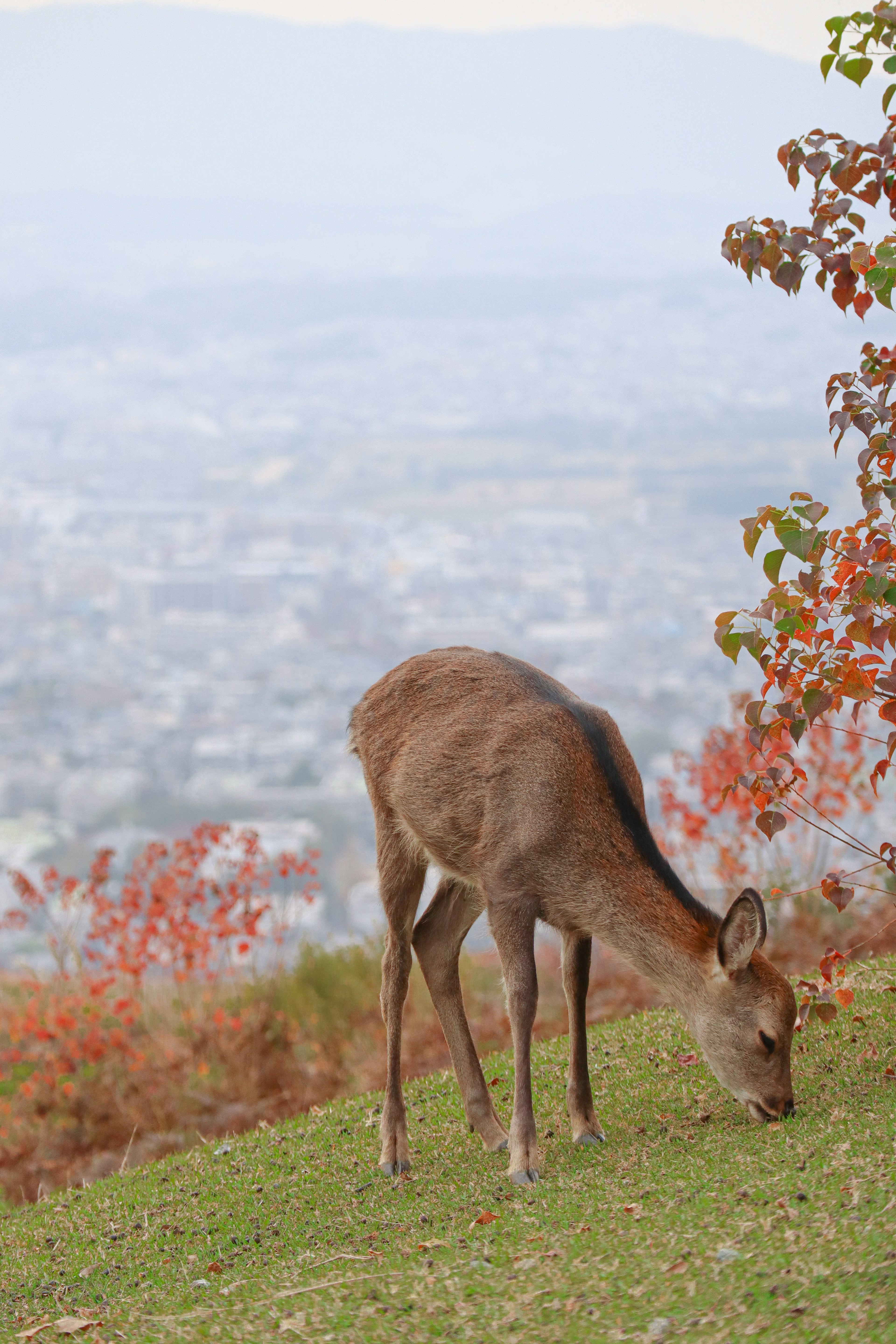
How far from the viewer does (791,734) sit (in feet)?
17.7

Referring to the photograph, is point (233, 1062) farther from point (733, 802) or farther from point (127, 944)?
point (733, 802)

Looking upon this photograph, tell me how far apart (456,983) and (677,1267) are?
119 inches

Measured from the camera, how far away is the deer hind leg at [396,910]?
6.98m

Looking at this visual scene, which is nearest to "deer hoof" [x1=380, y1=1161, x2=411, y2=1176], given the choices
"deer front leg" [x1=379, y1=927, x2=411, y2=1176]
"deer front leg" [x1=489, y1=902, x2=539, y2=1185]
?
"deer front leg" [x1=379, y1=927, x2=411, y2=1176]

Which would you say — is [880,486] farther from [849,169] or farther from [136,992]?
[136,992]

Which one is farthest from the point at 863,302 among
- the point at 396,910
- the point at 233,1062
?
the point at 233,1062

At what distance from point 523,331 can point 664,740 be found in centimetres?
4129

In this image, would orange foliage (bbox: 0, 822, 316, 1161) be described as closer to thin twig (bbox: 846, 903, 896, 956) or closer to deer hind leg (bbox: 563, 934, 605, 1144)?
deer hind leg (bbox: 563, 934, 605, 1144)

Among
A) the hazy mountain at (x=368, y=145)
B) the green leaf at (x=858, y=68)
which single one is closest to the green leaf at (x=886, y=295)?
the green leaf at (x=858, y=68)

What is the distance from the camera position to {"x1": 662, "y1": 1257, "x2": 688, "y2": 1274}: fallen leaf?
4207mm

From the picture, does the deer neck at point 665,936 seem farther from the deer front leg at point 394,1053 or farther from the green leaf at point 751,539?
the green leaf at point 751,539

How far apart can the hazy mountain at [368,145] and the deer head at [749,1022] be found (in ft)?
219

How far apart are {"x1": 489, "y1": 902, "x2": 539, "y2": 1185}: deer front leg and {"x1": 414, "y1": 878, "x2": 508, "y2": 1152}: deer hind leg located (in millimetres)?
682

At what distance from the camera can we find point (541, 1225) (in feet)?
16.5
